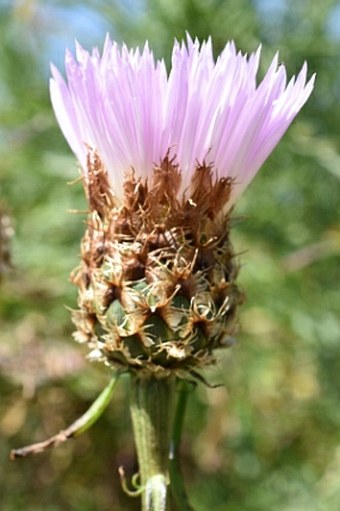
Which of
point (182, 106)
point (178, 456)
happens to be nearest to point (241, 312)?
point (178, 456)

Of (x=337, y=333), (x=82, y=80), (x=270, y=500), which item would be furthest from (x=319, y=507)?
(x=82, y=80)

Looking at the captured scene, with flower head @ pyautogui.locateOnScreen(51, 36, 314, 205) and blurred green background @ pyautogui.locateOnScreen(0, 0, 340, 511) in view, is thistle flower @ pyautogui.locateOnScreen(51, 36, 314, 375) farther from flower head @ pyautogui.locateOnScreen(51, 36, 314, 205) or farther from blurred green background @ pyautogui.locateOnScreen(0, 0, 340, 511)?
blurred green background @ pyautogui.locateOnScreen(0, 0, 340, 511)

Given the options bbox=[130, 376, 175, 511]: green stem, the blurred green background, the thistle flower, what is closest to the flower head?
the thistle flower

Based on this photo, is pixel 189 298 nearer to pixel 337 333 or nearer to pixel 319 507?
pixel 319 507

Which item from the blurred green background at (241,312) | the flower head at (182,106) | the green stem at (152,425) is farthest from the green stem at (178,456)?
the blurred green background at (241,312)

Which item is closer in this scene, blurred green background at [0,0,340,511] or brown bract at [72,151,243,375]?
brown bract at [72,151,243,375]

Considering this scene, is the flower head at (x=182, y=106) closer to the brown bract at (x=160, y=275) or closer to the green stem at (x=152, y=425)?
the brown bract at (x=160, y=275)

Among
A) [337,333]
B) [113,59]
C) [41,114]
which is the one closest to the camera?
[113,59]
